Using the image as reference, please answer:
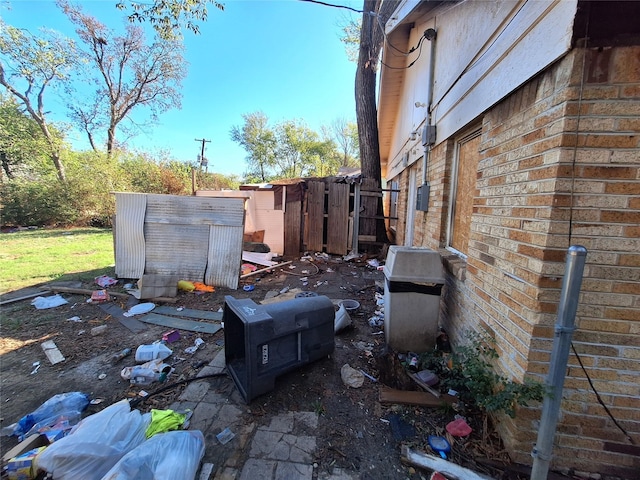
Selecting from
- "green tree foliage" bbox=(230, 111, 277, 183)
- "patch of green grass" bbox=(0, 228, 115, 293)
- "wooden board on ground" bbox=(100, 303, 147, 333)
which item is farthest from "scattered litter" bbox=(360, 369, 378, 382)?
"green tree foliage" bbox=(230, 111, 277, 183)

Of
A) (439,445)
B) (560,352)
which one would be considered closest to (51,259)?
(439,445)

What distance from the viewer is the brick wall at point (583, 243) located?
144 cm

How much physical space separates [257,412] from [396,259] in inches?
79.6

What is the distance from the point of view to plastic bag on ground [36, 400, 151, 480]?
4.87 ft

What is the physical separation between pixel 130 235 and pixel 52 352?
2680 millimetres

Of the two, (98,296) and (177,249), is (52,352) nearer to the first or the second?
(98,296)

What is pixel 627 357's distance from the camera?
1.54 meters

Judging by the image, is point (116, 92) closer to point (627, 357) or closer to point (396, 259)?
point (396, 259)

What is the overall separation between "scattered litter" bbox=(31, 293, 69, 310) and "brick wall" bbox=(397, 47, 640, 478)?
616 centimetres

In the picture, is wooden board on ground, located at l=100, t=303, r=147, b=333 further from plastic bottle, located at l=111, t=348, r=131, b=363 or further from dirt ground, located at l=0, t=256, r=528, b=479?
plastic bottle, located at l=111, t=348, r=131, b=363

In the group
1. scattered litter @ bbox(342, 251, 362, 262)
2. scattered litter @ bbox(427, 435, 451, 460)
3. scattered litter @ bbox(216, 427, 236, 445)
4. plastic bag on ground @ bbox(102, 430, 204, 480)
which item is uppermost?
scattered litter @ bbox(342, 251, 362, 262)

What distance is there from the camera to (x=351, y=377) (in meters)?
2.56

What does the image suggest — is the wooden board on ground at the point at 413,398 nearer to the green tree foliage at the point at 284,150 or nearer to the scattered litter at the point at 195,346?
the scattered litter at the point at 195,346

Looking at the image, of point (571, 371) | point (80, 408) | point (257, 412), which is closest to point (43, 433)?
point (80, 408)
